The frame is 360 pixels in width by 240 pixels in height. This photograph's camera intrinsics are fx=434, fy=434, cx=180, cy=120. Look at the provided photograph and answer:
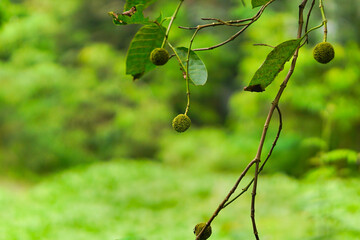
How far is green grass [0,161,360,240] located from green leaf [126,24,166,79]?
0.97 meters

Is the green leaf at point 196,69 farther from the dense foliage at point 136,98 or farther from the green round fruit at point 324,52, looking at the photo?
the dense foliage at point 136,98

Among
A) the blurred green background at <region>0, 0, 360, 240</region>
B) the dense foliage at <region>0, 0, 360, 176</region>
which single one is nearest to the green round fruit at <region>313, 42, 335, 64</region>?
the blurred green background at <region>0, 0, 360, 240</region>

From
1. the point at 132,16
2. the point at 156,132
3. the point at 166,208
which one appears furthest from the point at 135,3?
the point at 156,132

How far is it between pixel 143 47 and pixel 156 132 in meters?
5.43

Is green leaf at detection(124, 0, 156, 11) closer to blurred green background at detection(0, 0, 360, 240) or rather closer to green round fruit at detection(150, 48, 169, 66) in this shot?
green round fruit at detection(150, 48, 169, 66)

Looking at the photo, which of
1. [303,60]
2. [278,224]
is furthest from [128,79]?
[278,224]

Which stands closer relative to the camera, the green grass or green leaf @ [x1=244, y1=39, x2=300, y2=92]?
green leaf @ [x1=244, y1=39, x2=300, y2=92]

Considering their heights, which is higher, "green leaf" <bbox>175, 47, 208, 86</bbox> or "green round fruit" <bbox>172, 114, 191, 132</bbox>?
"green leaf" <bbox>175, 47, 208, 86</bbox>

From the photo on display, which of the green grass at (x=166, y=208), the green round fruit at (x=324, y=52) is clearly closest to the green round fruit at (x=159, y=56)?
the green round fruit at (x=324, y=52)

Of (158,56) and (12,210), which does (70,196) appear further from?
(158,56)

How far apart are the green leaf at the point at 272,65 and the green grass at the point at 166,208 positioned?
95cm

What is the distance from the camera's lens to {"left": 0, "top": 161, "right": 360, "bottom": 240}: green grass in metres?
2.04

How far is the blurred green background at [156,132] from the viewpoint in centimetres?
269

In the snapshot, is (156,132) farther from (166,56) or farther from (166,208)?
(166,56)
